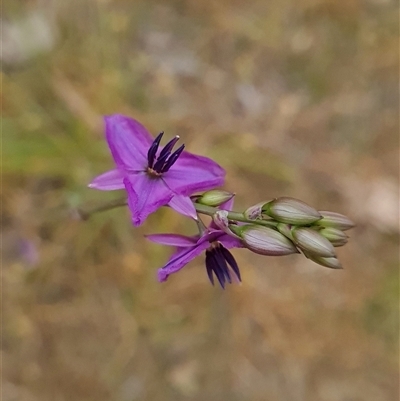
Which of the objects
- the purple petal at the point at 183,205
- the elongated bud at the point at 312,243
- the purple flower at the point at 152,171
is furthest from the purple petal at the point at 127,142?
the elongated bud at the point at 312,243

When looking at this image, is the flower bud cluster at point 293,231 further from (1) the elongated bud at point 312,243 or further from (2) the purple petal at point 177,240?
(2) the purple petal at point 177,240

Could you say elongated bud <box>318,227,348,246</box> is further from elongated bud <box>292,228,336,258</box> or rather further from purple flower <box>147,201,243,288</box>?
purple flower <box>147,201,243,288</box>

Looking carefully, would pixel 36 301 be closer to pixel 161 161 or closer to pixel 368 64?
pixel 161 161

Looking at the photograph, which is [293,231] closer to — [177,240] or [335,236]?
[335,236]

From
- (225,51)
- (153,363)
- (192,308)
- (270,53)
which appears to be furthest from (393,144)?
(153,363)

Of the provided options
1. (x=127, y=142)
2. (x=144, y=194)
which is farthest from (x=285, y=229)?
(x=127, y=142)

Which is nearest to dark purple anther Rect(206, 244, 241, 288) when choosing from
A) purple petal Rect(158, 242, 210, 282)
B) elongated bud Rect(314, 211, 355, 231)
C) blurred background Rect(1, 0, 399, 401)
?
purple petal Rect(158, 242, 210, 282)
